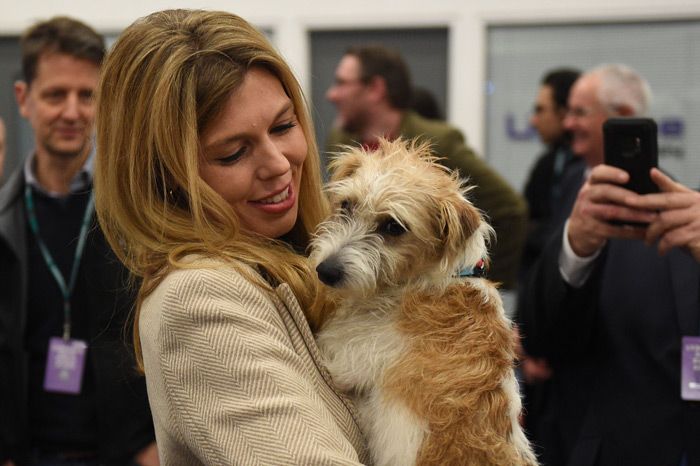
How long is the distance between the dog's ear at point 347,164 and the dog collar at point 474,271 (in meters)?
0.35

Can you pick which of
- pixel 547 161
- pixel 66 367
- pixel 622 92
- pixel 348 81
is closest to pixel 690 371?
pixel 66 367

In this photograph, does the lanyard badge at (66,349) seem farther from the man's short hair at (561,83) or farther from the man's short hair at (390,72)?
the man's short hair at (561,83)

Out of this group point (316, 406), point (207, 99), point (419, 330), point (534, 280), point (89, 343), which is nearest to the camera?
point (316, 406)

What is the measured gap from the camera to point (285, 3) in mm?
6336

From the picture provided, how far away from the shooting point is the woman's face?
1.59m

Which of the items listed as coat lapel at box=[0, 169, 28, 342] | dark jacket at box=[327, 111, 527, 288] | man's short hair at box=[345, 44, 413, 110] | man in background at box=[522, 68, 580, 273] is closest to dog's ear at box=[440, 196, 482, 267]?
coat lapel at box=[0, 169, 28, 342]

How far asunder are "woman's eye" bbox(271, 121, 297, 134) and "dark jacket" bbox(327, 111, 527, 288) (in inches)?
102

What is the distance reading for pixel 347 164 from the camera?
6.53ft

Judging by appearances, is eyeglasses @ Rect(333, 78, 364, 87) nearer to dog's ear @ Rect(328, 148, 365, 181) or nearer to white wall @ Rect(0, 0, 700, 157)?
white wall @ Rect(0, 0, 700, 157)

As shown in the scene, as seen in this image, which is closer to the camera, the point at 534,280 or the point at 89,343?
the point at 89,343

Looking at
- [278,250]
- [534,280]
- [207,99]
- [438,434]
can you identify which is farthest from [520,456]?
[534,280]

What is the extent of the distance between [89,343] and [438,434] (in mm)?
1478

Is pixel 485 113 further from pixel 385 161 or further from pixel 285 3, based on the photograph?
pixel 385 161

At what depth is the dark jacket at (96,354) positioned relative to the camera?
8.46 feet
